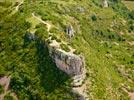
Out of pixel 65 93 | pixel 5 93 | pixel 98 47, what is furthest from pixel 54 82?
pixel 98 47

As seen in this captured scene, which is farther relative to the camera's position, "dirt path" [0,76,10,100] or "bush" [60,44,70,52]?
"dirt path" [0,76,10,100]

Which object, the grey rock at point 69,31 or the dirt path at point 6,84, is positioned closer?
the dirt path at point 6,84

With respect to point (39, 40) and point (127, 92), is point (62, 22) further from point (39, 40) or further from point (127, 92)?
point (127, 92)

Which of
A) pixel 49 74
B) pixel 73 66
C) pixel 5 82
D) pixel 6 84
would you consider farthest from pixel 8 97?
Result: pixel 73 66

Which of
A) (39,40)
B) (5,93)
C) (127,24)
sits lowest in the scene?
(127,24)

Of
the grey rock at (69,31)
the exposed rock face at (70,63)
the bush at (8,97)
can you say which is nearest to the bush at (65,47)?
the exposed rock face at (70,63)

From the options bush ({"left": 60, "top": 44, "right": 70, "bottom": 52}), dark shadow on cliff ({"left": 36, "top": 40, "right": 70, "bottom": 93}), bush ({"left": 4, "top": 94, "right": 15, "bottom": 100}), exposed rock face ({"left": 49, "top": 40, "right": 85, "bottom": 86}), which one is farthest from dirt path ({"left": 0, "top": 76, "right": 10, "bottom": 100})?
bush ({"left": 60, "top": 44, "right": 70, "bottom": 52})

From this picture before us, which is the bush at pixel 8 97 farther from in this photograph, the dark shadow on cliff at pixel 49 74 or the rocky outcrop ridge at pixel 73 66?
the rocky outcrop ridge at pixel 73 66

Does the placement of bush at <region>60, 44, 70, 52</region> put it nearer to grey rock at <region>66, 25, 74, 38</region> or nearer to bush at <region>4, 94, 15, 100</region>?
grey rock at <region>66, 25, 74, 38</region>
